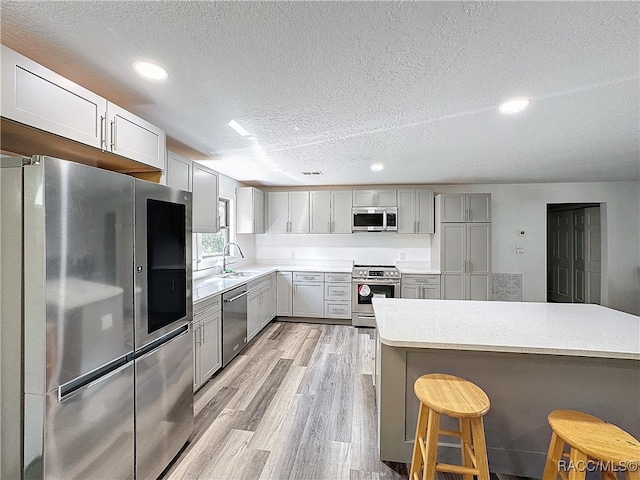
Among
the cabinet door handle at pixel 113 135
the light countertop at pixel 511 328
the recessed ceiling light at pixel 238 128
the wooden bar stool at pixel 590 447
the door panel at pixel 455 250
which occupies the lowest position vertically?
the wooden bar stool at pixel 590 447

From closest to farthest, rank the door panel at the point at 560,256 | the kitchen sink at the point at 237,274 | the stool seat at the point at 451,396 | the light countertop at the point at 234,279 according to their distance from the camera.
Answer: the stool seat at the point at 451,396
the light countertop at the point at 234,279
the kitchen sink at the point at 237,274
the door panel at the point at 560,256

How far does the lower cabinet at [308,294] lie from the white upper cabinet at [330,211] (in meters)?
0.82

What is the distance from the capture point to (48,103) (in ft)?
4.46

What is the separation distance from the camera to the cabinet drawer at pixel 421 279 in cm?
471

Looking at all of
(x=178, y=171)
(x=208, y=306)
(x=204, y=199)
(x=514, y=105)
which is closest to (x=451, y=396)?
(x=514, y=105)

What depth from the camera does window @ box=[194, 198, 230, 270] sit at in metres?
3.82

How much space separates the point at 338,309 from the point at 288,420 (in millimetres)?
2588

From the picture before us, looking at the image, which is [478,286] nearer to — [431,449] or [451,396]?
[451,396]

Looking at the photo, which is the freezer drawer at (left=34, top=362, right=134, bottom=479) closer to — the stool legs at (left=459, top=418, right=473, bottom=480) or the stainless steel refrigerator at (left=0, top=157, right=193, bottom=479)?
the stainless steel refrigerator at (left=0, top=157, right=193, bottom=479)

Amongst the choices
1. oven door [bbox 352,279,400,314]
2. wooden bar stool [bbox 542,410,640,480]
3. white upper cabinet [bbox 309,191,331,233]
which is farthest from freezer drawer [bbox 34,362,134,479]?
white upper cabinet [bbox 309,191,331,233]

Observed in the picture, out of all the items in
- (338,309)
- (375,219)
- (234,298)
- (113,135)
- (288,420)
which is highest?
(113,135)

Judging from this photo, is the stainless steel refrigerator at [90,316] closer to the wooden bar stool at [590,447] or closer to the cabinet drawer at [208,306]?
the cabinet drawer at [208,306]

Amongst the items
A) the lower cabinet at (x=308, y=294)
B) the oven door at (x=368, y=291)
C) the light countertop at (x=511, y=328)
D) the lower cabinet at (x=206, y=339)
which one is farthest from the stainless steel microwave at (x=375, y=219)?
the lower cabinet at (x=206, y=339)

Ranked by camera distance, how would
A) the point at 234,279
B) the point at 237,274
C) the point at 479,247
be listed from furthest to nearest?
the point at 479,247
the point at 237,274
the point at 234,279
